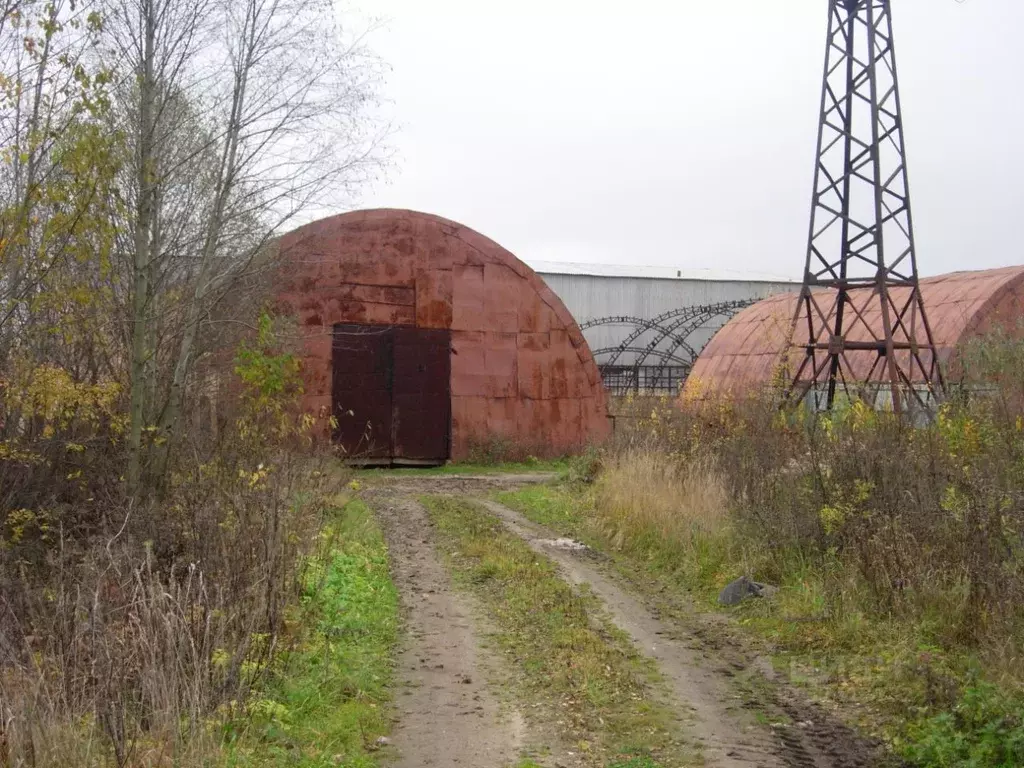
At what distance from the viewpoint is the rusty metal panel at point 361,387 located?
2100cm

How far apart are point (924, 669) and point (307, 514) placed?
5.77 meters

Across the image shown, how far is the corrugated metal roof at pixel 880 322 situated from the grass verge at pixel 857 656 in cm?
600

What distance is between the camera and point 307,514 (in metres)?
9.83

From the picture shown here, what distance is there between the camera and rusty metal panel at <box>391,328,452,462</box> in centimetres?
2138

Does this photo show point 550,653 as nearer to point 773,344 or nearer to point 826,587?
point 826,587

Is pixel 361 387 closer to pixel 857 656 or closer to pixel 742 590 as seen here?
pixel 742 590

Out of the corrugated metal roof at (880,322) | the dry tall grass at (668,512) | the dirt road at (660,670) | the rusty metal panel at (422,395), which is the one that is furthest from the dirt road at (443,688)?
the rusty metal panel at (422,395)

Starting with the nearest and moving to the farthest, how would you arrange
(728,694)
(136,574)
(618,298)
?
(136,574) < (728,694) < (618,298)

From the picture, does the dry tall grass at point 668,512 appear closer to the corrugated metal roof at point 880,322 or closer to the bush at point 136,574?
the corrugated metal roof at point 880,322

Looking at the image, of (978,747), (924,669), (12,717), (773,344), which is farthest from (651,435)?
(773,344)

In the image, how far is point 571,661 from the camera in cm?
729

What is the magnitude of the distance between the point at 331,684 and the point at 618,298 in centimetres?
4078

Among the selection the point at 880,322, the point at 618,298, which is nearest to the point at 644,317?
the point at 618,298

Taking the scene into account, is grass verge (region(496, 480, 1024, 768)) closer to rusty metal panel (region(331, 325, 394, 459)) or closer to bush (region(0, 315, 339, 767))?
bush (region(0, 315, 339, 767))
